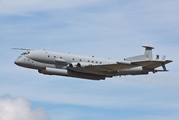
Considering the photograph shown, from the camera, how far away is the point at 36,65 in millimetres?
97750

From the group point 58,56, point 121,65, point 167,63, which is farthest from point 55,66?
point 167,63

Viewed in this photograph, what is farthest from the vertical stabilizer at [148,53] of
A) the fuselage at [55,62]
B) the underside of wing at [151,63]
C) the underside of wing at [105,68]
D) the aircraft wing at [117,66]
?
the fuselage at [55,62]

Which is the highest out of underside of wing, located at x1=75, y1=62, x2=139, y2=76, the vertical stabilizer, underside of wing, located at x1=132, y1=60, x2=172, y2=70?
the vertical stabilizer

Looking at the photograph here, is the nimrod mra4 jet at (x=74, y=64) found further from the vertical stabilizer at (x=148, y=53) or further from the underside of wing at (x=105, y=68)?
the vertical stabilizer at (x=148, y=53)

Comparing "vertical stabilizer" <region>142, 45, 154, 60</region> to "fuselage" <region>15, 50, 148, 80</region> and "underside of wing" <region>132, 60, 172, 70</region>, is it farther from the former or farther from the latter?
"fuselage" <region>15, 50, 148, 80</region>

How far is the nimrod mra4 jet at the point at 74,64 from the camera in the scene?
97.8m

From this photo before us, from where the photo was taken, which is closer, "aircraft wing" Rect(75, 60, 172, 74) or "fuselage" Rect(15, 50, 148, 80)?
"fuselage" Rect(15, 50, 148, 80)

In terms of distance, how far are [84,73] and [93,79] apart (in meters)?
1.81

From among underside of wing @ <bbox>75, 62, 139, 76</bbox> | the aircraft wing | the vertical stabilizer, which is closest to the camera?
the aircraft wing

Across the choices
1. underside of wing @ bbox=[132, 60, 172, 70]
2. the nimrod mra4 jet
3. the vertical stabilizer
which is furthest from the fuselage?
the vertical stabilizer

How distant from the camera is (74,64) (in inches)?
3883

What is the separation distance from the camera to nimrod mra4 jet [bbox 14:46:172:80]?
97812 millimetres

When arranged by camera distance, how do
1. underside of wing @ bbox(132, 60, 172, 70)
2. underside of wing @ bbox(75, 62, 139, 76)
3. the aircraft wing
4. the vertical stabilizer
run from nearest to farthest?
underside of wing @ bbox(132, 60, 172, 70) → the aircraft wing → underside of wing @ bbox(75, 62, 139, 76) → the vertical stabilizer

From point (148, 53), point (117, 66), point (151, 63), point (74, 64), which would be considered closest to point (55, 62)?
point (74, 64)
